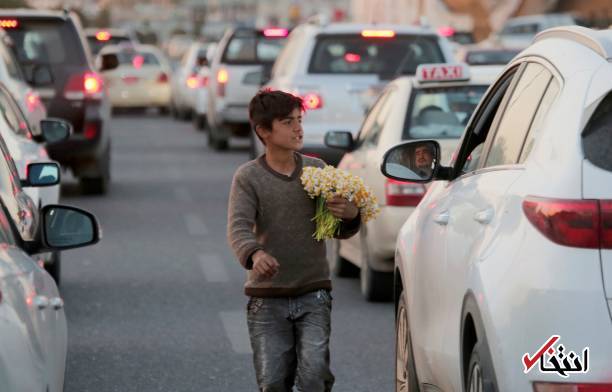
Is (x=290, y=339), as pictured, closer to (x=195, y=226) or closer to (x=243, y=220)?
(x=243, y=220)

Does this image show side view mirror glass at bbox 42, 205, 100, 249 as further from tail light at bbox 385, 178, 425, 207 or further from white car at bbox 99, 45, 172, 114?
white car at bbox 99, 45, 172, 114

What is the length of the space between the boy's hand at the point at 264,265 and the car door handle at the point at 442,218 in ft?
1.90

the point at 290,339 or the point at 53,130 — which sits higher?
the point at 290,339

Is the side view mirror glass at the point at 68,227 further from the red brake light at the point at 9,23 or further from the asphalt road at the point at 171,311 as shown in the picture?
the red brake light at the point at 9,23

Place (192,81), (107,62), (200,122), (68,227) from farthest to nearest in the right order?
(192,81)
(200,122)
(107,62)
(68,227)

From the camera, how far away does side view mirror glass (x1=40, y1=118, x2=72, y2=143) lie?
1257 cm

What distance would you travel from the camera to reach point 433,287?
6.13 meters

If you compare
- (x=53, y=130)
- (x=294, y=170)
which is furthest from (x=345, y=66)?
(x=294, y=170)

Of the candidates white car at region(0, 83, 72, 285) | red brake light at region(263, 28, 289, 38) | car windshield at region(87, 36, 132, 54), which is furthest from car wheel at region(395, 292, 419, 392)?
car windshield at region(87, 36, 132, 54)

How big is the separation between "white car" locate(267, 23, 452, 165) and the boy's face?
32.8 feet

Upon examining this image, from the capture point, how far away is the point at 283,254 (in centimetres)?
Result: 645

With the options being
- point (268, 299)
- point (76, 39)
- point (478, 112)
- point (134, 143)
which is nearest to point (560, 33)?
point (478, 112)

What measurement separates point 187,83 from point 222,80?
11763mm

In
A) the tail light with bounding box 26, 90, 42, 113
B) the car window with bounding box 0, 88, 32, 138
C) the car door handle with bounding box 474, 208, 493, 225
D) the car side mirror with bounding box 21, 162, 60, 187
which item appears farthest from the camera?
the tail light with bounding box 26, 90, 42, 113
